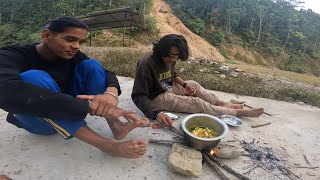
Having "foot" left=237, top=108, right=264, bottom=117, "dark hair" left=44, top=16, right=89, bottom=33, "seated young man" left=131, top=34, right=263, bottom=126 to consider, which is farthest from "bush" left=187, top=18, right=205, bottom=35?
"dark hair" left=44, top=16, right=89, bottom=33

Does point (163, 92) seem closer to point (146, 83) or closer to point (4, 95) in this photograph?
point (146, 83)

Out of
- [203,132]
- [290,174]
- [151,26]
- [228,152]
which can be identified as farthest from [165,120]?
[151,26]

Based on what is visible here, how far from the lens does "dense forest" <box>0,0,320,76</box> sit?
77.4ft

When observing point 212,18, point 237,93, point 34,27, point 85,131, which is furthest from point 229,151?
point 212,18

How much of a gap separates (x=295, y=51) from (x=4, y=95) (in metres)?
32.5

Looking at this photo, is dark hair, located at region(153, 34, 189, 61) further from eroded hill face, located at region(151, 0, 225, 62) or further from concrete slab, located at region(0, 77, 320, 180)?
eroded hill face, located at region(151, 0, 225, 62)

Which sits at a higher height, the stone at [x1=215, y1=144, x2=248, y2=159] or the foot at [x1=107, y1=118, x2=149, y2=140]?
the foot at [x1=107, y1=118, x2=149, y2=140]

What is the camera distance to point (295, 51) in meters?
29.3

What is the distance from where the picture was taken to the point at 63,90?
6.91 feet

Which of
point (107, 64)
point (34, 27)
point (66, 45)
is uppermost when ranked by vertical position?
point (66, 45)

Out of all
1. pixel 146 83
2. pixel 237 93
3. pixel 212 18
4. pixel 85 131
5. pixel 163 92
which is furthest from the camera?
pixel 212 18

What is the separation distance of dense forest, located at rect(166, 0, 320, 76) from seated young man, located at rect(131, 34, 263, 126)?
75.4 ft

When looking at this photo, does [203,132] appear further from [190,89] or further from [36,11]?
[36,11]

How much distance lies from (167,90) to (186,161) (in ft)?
3.91
